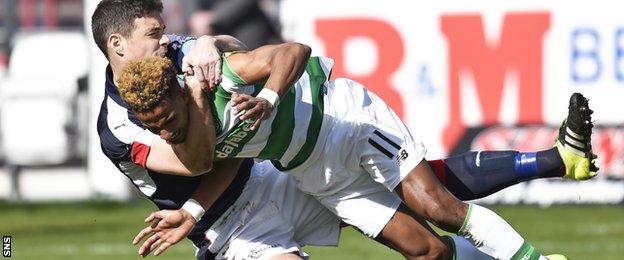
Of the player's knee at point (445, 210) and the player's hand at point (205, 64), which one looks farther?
the player's knee at point (445, 210)

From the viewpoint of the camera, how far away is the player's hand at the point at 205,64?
23.0 ft

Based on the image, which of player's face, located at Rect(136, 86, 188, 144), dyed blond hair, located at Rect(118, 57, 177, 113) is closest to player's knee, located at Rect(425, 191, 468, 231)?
player's face, located at Rect(136, 86, 188, 144)

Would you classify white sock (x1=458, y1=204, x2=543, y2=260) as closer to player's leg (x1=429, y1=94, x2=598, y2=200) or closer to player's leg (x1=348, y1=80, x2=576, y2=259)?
player's leg (x1=348, y1=80, x2=576, y2=259)

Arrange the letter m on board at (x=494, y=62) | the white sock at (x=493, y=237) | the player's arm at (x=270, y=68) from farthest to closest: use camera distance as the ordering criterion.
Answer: the letter m on board at (x=494, y=62) → the white sock at (x=493, y=237) → the player's arm at (x=270, y=68)

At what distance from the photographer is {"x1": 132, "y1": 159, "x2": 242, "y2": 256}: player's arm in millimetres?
7137

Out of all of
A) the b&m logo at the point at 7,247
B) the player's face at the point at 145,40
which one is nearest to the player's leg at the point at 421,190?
the player's face at the point at 145,40

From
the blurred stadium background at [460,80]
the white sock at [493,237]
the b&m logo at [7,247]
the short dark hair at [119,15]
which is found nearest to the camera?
the short dark hair at [119,15]

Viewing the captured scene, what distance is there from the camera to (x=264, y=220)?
805cm

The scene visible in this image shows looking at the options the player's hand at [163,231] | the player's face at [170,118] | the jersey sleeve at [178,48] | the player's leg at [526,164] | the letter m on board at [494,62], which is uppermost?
the jersey sleeve at [178,48]

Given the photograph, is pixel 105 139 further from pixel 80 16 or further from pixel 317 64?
pixel 80 16

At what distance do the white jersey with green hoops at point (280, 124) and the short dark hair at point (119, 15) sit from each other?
0.50 meters

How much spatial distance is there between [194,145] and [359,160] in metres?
1.09

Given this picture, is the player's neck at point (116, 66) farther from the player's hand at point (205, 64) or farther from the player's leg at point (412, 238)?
the player's leg at point (412, 238)

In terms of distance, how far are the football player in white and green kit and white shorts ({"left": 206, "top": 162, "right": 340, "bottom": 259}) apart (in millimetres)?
218
